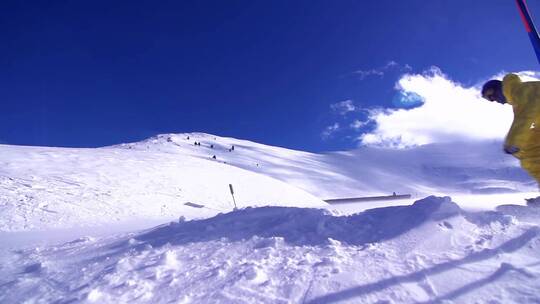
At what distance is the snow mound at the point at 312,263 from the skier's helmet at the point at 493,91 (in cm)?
168

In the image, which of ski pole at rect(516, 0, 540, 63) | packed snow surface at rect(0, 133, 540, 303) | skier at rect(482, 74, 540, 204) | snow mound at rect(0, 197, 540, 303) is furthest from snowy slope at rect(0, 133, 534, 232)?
ski pole at rect(516, 0, 540, 63)

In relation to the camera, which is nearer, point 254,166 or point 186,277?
point 186,277

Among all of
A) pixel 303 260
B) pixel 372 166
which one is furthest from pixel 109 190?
pixel 372 166

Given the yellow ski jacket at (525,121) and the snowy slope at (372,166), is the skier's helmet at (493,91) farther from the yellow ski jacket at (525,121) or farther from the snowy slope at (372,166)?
the snowy slope at (372,166)

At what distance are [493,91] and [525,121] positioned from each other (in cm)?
77

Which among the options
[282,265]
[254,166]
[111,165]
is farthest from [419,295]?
[254,166]

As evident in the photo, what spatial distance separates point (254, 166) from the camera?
149 feet

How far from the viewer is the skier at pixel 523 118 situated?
4492 mm

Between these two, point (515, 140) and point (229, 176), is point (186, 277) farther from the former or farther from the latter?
point (229, 176)

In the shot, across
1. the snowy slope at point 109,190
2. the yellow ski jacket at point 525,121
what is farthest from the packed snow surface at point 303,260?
the snowy slope at point 109,190

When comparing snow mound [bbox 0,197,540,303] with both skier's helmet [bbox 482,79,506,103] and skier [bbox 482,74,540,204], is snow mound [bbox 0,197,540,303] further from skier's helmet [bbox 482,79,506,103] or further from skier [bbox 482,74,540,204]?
skier's helmet [bbox 482,79,506,103]

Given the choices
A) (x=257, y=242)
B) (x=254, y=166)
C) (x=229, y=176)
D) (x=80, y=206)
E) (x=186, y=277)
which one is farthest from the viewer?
(x=254, y=166)

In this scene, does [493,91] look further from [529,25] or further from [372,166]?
[372,166]

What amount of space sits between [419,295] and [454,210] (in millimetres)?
1982
